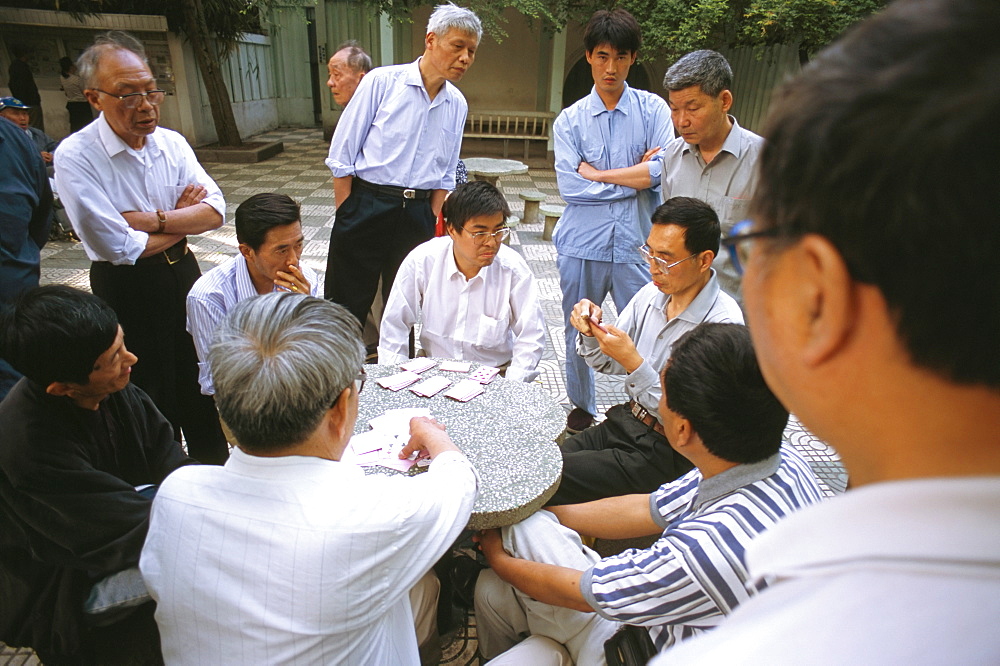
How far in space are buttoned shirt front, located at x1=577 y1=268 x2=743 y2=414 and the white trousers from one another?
0.73 m

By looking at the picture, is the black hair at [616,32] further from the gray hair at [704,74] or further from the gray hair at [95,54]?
the gray hair at [95,54]

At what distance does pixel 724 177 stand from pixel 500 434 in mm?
1949

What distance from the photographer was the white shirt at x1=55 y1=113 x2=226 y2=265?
8.38ft

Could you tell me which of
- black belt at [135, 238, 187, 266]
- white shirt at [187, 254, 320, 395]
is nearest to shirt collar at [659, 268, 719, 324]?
white shirt at [187, 254, 320, 395]

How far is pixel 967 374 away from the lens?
49 cm

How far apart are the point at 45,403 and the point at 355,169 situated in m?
2.51

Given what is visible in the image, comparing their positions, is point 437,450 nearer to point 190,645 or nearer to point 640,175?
point 190,645

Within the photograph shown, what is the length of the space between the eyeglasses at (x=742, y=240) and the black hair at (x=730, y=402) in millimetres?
821

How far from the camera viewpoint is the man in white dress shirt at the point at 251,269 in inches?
100

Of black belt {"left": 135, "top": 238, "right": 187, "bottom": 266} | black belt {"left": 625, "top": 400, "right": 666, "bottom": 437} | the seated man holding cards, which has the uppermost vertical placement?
black belt {"left": 135, "top": 238, "right": 187, "bottom": 266}

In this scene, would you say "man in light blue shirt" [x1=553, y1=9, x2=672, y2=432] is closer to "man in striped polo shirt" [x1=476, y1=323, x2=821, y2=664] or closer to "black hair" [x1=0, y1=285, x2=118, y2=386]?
"man in striped polo shirt" [x1=476, y1=323, x2=821, y2=664]

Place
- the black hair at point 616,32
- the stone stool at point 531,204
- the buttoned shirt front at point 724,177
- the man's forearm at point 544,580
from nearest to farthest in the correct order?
the man's forearm at point 544,580
the buttoned shirt front at point 724,177
the black hair at point 616,32
the stone stool at point 531,204

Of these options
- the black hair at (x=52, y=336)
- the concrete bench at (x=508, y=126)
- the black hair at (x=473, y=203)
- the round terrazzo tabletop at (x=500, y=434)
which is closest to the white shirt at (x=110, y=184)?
the black hair at (x=52, y=336)

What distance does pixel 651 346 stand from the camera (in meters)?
2.72
